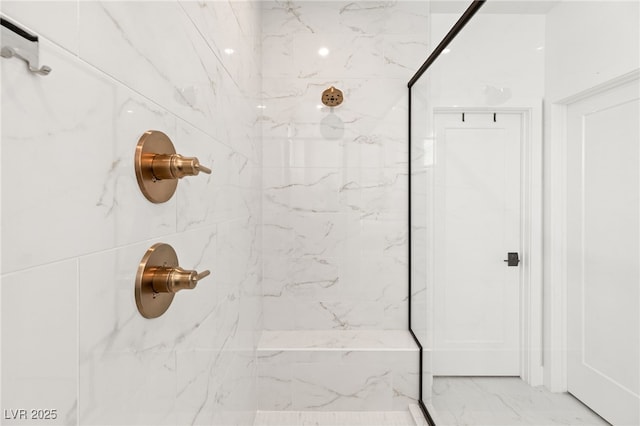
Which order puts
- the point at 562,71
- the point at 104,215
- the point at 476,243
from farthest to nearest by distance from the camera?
the point at 476,243 < the point at 562,71 < the point at 104,215

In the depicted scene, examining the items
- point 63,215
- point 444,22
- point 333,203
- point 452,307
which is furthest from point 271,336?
point 444,22

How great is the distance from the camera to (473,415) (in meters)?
1.43

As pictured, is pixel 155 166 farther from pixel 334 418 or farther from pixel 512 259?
pixel 334 418

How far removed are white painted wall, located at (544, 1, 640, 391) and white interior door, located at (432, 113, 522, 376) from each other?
16 centimetres

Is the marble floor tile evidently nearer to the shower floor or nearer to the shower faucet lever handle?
the shower floor

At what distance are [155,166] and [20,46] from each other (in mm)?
353

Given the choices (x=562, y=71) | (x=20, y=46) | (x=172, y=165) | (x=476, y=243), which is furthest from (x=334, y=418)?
(x=20, y=46)

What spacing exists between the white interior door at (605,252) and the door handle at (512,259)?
0.27 metres

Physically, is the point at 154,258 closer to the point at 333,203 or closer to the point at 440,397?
the point at 440,397

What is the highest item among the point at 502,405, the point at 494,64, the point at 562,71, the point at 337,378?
the point at 494,64

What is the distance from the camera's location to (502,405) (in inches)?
48.3

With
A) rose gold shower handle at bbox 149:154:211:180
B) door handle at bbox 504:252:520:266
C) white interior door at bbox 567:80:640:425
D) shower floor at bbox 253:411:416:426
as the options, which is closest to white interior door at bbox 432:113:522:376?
door handle at bbox 504:252:520:266

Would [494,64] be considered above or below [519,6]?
below

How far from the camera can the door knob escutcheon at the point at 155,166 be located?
77 cm
